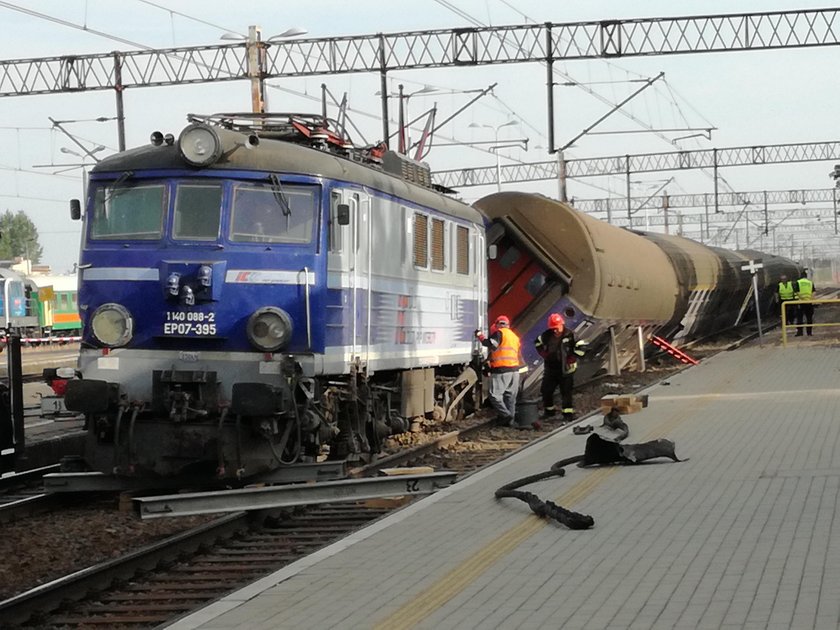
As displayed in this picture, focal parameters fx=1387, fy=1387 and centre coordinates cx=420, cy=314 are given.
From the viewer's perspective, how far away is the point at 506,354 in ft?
65.9

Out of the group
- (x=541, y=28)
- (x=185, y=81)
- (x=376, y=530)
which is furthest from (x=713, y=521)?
(x=185, y=81)

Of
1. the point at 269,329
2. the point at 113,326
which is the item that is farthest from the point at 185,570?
the point at 113,326

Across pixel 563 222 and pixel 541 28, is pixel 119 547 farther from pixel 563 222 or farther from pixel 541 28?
pixel 541 28

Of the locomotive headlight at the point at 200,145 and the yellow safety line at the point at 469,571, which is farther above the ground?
the locomotive headlight at the point at 200,145

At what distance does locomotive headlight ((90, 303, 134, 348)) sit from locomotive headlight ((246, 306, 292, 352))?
3.84 ft

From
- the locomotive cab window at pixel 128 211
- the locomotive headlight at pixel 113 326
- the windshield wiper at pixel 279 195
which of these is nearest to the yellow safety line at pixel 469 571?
the windshield wiper at pixel 279 195

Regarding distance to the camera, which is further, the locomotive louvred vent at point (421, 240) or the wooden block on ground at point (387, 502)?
the locomotive louvred vent at point (421, 240)

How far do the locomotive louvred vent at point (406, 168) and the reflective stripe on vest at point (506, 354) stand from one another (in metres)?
2.79

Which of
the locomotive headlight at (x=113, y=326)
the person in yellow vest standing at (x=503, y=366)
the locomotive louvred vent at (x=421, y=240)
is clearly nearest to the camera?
the locomotive headlight at (x=113, y=326)

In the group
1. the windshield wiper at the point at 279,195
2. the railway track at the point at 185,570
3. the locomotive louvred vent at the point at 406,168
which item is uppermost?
the locomotive louvred vent at the point at 406,168

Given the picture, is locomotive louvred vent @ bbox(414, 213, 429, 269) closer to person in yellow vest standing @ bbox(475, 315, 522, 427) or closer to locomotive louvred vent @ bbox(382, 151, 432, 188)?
locomotive louvred vent @ bbox(382, 151, 432, 188)

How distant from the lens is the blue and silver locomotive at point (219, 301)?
1273cm

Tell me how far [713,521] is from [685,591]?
2536 mm

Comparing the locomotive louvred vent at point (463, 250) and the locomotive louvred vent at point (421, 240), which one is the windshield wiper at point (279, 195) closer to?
the locomotive louvred vent at point (421, 240)
